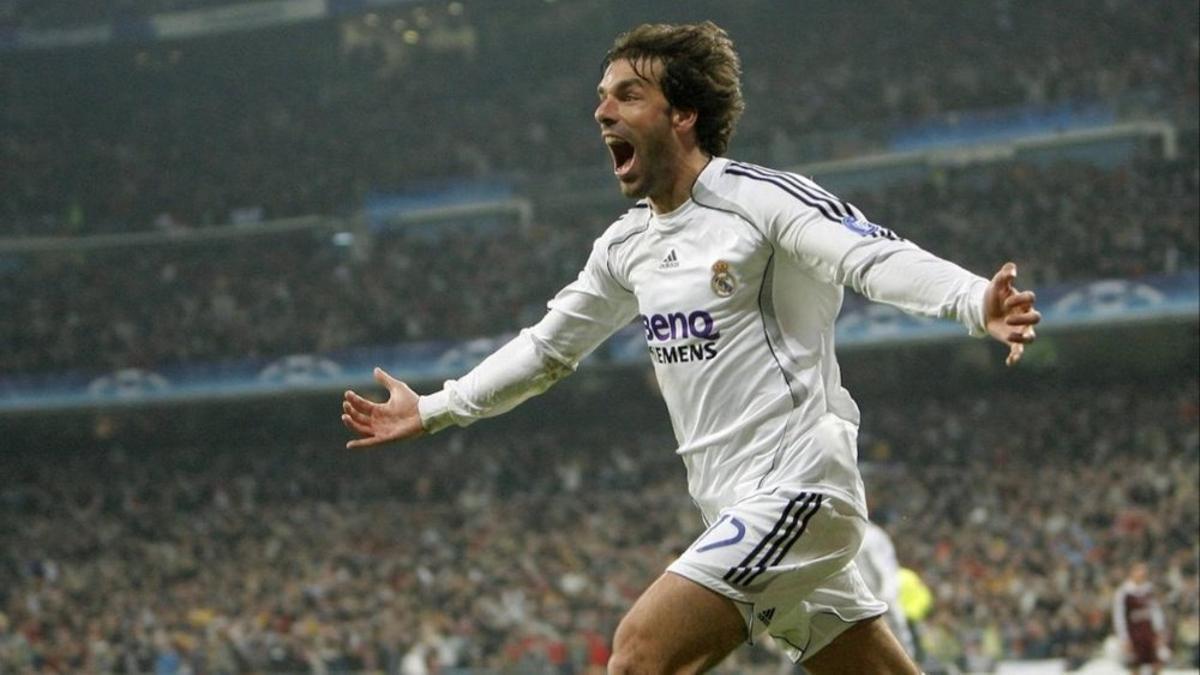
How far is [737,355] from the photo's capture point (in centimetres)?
407

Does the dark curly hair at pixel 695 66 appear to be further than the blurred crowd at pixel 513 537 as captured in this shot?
No

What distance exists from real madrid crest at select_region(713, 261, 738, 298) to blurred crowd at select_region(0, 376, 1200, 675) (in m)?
12.2

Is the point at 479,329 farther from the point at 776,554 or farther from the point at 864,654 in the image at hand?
the point at 776,554

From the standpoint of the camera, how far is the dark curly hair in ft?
13.8

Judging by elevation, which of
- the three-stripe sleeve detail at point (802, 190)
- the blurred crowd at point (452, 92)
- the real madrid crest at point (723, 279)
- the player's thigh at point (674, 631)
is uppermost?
the blurred crowd at point (452, 92)

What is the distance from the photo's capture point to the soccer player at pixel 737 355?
3885 millimetres

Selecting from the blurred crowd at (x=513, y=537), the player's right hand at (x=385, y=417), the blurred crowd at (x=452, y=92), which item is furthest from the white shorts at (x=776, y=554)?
the blurred crowd at (x=452, y=92)

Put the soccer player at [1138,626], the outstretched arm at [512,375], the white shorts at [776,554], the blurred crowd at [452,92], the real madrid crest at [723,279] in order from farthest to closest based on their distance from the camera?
the blurred crowd at [452,92]
the soccer player at [1138,626]
the outstretched arm at [512,375]
the real madrid crest at [723,279]
the white shorts at [776,554]

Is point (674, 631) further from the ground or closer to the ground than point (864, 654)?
further from the ground

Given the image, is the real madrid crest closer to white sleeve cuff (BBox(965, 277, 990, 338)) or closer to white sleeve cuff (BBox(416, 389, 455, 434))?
white sleeve cuff (BBox(965, 277, 990, 338))

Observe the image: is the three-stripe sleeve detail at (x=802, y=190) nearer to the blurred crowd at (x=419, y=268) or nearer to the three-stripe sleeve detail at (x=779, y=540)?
the three-stripe sleeve detail at (x=779, y=540)

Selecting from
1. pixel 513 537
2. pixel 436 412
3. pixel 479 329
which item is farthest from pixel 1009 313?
pixel 479 329

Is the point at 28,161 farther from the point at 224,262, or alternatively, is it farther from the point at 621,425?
the point at 621,425

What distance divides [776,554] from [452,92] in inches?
1277
